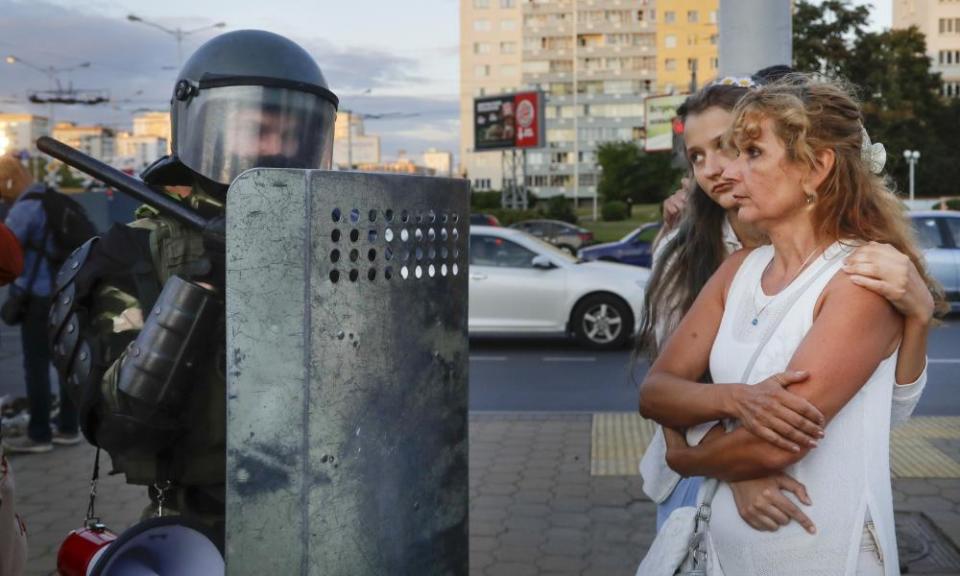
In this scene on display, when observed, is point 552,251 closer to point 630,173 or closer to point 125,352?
point 125,352

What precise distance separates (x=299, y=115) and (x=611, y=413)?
5.99m

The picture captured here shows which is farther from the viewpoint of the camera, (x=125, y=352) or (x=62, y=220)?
(x=62, y=220)

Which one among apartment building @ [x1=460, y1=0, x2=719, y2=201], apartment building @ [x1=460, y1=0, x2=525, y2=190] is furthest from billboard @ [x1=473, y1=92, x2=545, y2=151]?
apartment building @ [x1=460, y1=0, x2=719, y2=201]

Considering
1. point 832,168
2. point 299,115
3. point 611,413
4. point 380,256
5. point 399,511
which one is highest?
point 299,115

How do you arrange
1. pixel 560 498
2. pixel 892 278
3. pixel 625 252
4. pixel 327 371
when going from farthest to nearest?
1. pixel 625 252
2. pixel 560 498
3. pixel 892 278
4. pixel 327 371

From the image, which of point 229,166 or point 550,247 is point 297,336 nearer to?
point 229,166

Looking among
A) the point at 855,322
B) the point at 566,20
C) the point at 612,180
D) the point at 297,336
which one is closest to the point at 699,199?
the point at 855,322

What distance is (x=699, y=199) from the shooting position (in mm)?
2869

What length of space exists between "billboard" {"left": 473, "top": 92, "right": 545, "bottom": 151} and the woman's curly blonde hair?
2341 inches

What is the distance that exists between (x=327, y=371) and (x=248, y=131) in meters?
1.16

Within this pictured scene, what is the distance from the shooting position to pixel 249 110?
9.12ft

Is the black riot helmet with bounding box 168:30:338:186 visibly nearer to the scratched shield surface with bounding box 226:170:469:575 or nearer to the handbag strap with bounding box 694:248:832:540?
the scratched shield surface with bounding box 226:170:469:575

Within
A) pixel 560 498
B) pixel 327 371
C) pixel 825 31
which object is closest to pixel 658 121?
pixel 825 31

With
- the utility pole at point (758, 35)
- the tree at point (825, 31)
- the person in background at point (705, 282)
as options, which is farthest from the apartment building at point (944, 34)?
the person in background at point (705, 282)
